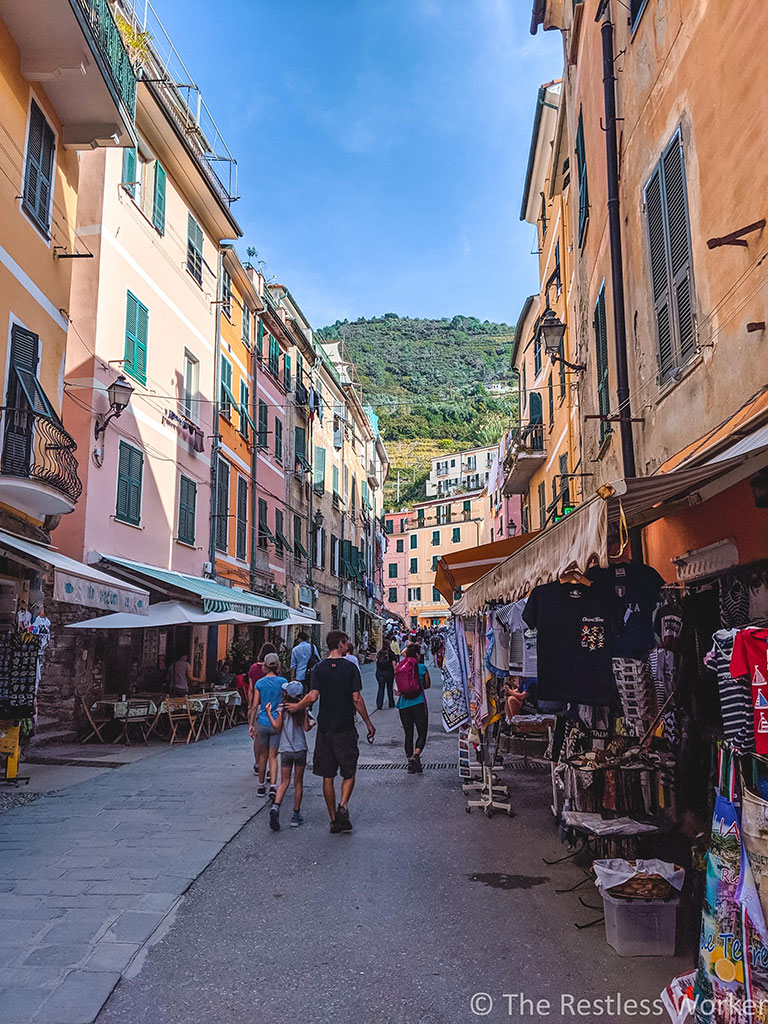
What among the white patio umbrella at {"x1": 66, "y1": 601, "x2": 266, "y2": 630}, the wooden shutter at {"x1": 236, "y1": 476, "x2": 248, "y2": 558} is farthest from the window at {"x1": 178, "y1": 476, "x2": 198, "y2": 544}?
the white patio umbrella at {"x1": 66, "y1": 601, "x2": 266, "y2": 630}

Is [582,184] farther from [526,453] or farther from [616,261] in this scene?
[526,453]

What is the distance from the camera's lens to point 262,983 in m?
4.20

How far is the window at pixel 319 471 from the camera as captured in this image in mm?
33688

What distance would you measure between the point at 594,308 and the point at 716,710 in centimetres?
671

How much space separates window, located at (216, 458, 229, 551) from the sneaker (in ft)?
47.4

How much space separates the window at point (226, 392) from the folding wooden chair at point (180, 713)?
388 inches

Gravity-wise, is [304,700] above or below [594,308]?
below

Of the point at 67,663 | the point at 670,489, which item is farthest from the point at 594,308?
the point at 67,663

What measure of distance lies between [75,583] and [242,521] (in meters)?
13.4

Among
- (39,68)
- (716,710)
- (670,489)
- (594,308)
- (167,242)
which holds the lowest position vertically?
(716,710)

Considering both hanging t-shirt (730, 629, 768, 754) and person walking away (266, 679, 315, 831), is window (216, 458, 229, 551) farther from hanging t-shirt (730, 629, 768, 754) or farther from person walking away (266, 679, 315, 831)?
hanging t-shirt (730, 629, 768, 754)

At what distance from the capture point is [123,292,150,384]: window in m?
15.8

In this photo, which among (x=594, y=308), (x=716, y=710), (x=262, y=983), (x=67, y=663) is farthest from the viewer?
(x=67, y=663)

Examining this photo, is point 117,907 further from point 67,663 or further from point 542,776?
point 67,663
